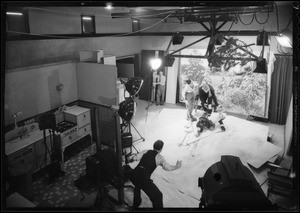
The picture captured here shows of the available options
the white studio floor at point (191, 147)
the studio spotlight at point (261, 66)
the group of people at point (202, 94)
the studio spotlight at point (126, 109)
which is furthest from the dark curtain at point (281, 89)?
the studio spotlight at point (126, 109)

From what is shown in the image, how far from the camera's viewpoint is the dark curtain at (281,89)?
28.9 feet

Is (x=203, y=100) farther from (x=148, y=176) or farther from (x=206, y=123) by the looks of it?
(x=148, y=176)

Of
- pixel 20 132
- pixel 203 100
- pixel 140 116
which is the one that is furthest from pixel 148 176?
pixel 140 116

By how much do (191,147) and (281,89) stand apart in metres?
4.38

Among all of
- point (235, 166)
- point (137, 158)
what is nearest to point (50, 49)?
point (137, 158)

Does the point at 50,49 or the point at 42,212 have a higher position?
the point at 50,49

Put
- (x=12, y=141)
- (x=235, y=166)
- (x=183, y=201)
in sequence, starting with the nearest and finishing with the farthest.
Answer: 1. (x=235, y=166)
2. (x=183, y=201)
3. (x=12, y=141)

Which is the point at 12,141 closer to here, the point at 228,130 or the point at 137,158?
the point at 137,158

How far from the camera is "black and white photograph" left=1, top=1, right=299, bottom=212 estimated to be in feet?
14.1

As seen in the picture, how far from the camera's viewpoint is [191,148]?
7.62m

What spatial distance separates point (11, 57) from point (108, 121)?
3112mm

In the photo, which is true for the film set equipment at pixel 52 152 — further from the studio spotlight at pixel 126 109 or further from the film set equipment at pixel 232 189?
the film set equipment at pixel 232 189

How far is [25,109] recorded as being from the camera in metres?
6.57

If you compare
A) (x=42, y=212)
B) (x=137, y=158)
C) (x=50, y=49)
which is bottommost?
(x=137, y=158)
